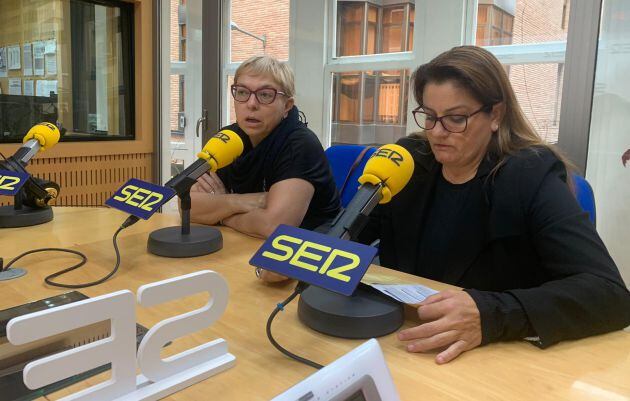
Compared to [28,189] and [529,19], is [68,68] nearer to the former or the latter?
[28,189]

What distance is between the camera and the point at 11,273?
3.98ft

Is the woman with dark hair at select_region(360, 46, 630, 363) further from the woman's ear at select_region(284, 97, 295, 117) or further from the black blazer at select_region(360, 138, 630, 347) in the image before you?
the woman's ear at select_region(284, 97, 295, 117)

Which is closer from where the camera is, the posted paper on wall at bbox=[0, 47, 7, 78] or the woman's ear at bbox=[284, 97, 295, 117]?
the woman's ear at bbox=[284, 97, 295, 117]

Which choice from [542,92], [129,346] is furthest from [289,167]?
[542,92]

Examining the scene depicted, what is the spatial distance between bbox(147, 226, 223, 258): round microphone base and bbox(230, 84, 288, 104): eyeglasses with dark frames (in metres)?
0.58

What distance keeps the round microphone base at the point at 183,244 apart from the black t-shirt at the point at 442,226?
581mm

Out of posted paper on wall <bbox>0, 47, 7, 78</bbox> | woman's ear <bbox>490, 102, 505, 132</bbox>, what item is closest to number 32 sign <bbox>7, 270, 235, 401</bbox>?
woman's ear <bbox>490, 102, 505, 132</bbox>

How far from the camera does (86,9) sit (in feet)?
10.7

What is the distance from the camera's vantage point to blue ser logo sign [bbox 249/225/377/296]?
79 centimetres

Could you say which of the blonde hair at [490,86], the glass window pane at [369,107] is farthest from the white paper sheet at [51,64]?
the blonde hair at [490,86]

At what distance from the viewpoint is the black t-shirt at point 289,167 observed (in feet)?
5.97

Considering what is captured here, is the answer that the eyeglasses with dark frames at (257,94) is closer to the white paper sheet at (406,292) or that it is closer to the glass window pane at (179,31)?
the white paper sheet at (406,292)

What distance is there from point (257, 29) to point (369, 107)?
126 cm

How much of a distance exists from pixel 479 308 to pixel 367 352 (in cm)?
40
